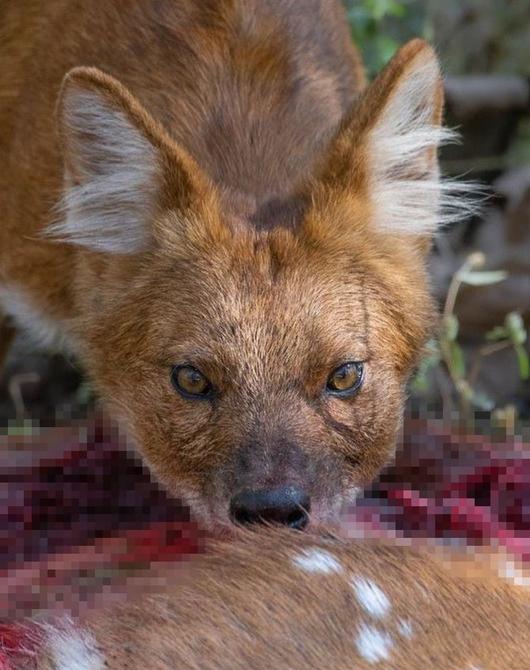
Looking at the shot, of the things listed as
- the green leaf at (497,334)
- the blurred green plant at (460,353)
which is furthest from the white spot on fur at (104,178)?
the green leaf at (497,334)

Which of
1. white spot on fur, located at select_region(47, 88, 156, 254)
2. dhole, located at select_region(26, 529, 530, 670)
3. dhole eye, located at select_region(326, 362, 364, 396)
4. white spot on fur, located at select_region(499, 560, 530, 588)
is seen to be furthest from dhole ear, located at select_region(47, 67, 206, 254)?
white spot on fur, located at select_region(499, 560, 530, 588)

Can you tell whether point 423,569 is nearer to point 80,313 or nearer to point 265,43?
point 80,313

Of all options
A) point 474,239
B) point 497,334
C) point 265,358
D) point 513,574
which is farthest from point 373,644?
point 474,239

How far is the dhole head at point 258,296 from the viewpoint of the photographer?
11.3 feet

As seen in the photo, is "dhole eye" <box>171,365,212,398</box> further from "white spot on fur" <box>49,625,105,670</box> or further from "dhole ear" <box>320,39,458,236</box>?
"white spot on fur" <box>49,625,105,670</box>

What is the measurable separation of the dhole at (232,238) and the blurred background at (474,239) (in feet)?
3.39

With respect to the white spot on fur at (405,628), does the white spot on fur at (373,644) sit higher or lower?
lower

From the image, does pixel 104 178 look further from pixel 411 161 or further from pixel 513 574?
pixel 513 574

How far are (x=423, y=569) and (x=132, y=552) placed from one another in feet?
2.82

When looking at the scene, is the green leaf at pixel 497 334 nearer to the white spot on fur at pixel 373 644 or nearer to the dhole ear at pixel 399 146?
the dhole ear at pixel 399 146

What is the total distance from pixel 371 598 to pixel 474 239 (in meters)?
4.31

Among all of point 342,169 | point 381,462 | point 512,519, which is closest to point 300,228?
point 342,169

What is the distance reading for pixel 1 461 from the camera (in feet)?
12.3

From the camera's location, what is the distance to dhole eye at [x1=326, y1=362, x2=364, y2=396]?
140 inches
